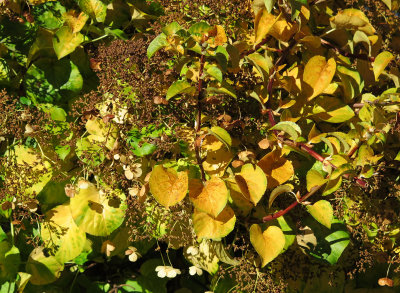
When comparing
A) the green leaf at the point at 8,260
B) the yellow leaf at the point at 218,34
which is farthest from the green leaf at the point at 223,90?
the green leaf at the point at 8,260

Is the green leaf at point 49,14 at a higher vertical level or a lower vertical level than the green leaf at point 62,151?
higher

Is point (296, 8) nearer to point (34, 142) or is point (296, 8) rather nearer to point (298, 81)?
point (298, 81)

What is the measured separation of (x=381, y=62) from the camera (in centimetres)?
139

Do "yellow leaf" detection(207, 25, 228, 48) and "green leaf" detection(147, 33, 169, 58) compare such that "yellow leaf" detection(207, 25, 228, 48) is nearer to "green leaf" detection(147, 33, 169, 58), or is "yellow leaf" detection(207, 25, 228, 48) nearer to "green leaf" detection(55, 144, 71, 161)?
"green leaf" detection(147, 33, 169, 58)

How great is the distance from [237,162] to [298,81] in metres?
0.34

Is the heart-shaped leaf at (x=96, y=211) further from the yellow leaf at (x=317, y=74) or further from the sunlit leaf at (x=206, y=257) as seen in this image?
the yellow leaf at (x=317, y=74)

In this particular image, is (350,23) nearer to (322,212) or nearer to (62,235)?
(322,212)

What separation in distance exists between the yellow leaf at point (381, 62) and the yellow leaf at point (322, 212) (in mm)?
481

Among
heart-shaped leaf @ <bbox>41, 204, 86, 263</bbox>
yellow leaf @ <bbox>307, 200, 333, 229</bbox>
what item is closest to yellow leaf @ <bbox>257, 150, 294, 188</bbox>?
yellow leaf @ <bbox>307, 200, 333, 229</bbox>

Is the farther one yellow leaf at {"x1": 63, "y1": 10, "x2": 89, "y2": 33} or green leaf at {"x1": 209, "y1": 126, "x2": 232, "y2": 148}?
yellow leaf at {"x1": 63, "y1": 10, "x2": 89, "y2": 33}

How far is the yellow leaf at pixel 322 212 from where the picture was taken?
1161 mm

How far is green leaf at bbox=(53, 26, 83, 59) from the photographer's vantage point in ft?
4.25

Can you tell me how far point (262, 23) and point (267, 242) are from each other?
611mm

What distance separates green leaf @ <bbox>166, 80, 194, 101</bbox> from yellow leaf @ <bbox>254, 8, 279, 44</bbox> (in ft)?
0.99
